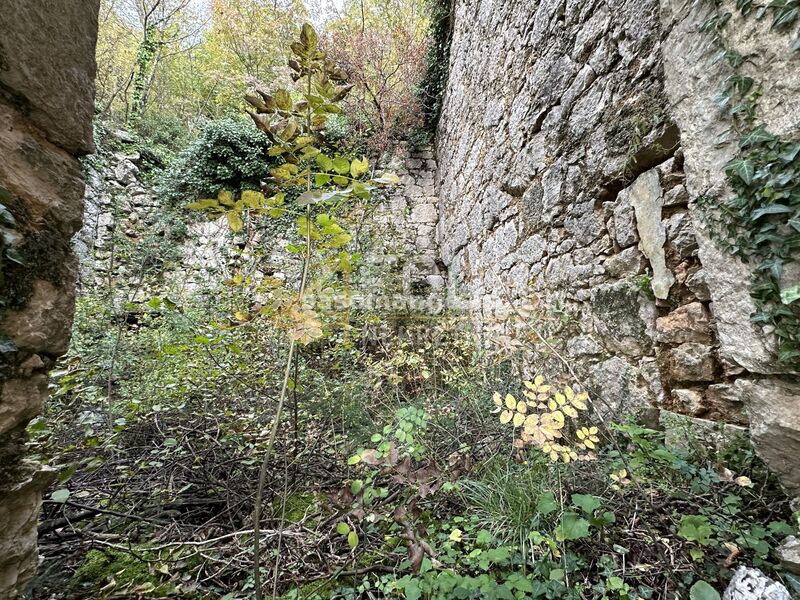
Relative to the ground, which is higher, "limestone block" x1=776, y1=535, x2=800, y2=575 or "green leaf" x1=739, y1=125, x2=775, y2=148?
"green leaf" x1=739, y1=125, x2=775, y2=148

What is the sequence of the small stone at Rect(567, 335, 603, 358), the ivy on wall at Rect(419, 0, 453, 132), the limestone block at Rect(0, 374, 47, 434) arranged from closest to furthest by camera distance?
the limestone block at Rect(0, 374, 47, 434), the small stone at Rect(567, 335, 603, 358), the ivy on wall at Rect(419, 0, 453, 132)

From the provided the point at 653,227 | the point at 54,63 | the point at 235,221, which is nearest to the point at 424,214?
the point at 653,227

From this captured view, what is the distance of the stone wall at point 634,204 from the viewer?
1.01m

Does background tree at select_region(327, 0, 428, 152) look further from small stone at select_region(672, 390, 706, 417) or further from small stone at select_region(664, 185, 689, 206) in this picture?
small stone at select_region(672, 390, 706, 417)

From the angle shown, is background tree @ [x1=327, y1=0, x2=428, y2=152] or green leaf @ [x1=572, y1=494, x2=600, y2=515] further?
background tree @ [x1=327, y1=0, x2=428, y2=152]

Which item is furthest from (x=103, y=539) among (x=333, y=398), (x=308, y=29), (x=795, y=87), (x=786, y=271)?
(x=795, y=87)

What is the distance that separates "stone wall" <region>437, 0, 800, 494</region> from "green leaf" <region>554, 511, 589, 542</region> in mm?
519

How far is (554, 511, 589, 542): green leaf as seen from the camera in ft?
3.35

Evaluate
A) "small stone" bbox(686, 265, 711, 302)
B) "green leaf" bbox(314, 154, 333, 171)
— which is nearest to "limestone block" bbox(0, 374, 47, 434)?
"green leaf" bbox(314, 154, 333, 171)

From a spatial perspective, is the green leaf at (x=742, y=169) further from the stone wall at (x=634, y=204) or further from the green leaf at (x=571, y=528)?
the green leaf at (x=571, y=528)

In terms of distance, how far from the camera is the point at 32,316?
70cm

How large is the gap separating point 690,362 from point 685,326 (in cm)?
14

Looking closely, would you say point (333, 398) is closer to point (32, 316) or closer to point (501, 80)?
point (32, 316)

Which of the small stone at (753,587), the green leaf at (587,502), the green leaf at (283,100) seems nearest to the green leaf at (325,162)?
the green leaf at (283,100)
